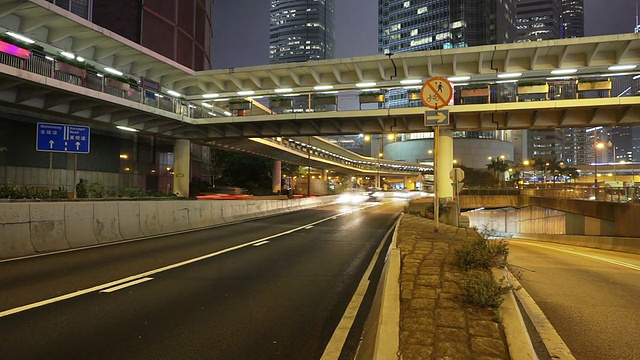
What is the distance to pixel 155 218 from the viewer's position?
14.3m

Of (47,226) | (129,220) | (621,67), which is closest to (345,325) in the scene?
(47,226)

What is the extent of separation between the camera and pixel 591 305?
6.34m

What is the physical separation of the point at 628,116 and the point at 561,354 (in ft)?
78.2

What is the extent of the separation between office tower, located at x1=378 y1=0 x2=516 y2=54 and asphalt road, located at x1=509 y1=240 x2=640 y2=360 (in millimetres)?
125694

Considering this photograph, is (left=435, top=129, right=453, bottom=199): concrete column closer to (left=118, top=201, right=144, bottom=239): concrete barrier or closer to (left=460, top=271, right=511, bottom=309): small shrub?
(left=118, top=201, right=144, bottom=239): concrete barrier

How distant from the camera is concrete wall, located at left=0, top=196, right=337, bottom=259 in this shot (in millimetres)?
9422

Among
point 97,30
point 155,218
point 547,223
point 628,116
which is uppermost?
point 97,30

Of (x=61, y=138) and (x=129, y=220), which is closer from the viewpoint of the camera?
(x=129, y=220)

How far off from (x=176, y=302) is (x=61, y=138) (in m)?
12.1

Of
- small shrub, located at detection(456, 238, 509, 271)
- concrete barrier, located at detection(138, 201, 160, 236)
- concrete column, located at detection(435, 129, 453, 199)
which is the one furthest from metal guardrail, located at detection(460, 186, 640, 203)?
concrete barrier, located at detection(138, 201, 160, 236)

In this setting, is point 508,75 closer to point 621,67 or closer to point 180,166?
point 621,67

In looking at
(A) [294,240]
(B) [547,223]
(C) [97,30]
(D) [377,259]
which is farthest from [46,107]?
Result: (B) [547,223]

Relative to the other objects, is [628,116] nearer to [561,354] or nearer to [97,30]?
[561,354]

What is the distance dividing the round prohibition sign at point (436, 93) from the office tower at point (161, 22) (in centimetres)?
3158
